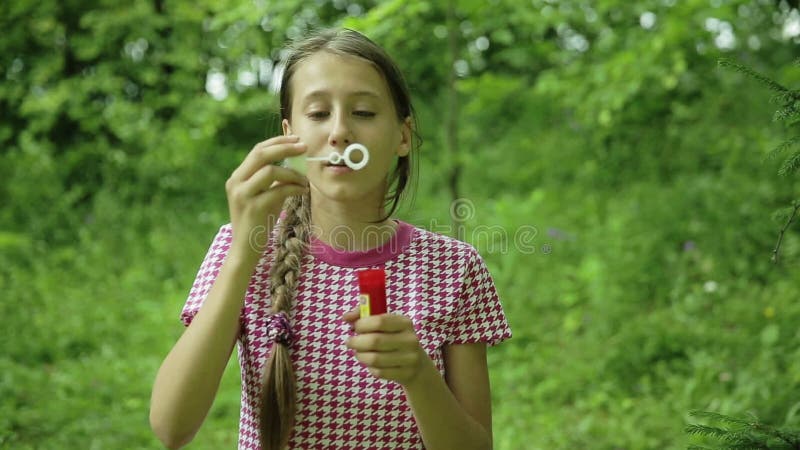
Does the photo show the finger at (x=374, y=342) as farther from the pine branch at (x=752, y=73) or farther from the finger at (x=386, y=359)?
the pine branch at (x=752, y=73)

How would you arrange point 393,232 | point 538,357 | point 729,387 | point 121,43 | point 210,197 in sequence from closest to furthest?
point 393,232 < point 729,387 < point 538,357 < point 210,197 < point 121,43

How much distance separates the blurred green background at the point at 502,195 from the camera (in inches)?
141

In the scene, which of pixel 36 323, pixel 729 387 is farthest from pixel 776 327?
pixel 36 323

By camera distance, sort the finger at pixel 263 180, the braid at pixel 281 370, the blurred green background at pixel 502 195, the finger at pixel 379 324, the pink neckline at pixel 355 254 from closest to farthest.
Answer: the finger at pixel 379 324 < the finger at pixel 263 180 < the braid at pixel 281 370 < the pink neckline at pixel 355 254 < the blurred green background at pixel 502 195

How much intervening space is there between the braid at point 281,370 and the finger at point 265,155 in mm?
270

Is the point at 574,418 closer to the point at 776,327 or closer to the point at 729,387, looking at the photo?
the point at 729,387

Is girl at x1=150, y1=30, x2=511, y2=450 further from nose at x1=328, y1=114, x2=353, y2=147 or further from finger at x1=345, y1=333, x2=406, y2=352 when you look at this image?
finger at x1=345, y1=333, x2=406, y2=352

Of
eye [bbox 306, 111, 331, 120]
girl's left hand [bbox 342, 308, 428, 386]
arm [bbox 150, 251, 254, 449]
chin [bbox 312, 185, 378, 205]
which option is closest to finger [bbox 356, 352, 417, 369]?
girl's left hand [bbox 342, 308, 428, 386]

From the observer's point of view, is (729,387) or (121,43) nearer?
(729,387)

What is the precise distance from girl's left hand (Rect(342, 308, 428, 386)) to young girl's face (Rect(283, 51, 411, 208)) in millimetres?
369

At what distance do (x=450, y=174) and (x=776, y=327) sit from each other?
163cm

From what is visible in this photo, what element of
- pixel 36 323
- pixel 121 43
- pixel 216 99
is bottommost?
pixel 36 323

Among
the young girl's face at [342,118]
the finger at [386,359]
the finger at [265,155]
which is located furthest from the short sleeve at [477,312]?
the finger at [265,155]

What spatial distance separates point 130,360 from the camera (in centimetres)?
428
